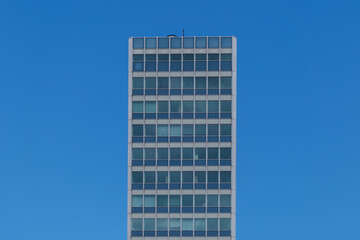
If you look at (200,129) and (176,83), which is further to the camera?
(176,83)

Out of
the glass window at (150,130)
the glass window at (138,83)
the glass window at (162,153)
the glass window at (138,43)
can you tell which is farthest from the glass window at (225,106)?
the glass window at (138,43)

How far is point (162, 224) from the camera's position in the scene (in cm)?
13938

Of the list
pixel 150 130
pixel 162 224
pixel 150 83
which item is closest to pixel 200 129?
pixel 150 130

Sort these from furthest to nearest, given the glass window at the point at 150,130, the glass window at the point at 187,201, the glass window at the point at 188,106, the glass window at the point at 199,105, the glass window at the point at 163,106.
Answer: the glass window at the point at 163,106 < the glass window at the point at 188,106 < the glass window at the point at 199,105 < the glass window at the point at 150,130 < the glass window at the point at 187,201

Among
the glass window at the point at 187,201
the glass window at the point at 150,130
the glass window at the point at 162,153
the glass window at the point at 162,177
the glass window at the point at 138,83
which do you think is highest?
the glass window at the point at 138,83

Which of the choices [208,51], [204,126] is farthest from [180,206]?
[208,51]

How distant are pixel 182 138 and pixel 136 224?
1458 cm

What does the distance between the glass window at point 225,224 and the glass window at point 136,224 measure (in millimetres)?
12082

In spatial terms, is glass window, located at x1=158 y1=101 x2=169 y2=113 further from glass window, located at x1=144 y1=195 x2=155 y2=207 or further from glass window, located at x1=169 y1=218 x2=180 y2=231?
glass window, located at x1=169 y1=218 x2=180 y2=231

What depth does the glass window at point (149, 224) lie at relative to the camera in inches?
5482

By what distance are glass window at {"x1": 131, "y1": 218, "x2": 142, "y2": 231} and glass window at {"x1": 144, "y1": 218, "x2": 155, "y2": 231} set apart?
752 millimetres

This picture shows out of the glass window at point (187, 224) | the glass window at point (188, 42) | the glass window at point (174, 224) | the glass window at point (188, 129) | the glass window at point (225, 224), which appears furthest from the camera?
the glass window at point (188, 42)

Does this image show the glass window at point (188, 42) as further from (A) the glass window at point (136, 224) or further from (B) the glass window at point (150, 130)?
(A) the glass window at point (136, 224)

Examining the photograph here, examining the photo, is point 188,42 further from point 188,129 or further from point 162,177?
point 162,177
